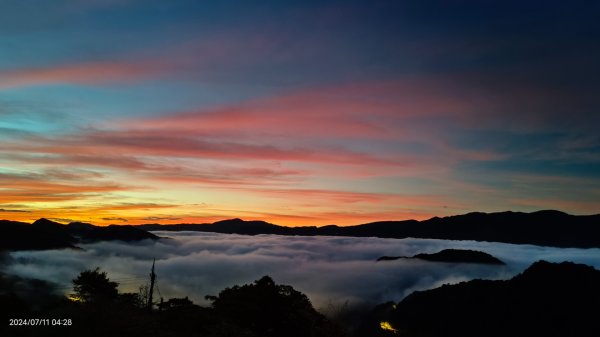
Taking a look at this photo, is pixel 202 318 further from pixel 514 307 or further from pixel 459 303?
pixel 514 307

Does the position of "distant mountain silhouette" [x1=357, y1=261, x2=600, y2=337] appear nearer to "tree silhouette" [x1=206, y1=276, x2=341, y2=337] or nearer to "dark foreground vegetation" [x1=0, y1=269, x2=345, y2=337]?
"tree silhouette" [x1=206, y1=276, x2=341, y2=337]

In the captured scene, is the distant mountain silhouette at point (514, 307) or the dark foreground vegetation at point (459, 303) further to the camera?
the distant mountain silhouette at point (514, 307)

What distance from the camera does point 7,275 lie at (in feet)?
575

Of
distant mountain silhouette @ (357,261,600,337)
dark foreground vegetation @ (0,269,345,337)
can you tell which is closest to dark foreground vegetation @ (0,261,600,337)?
distant mountain silhouette @ (357,261,600,337)

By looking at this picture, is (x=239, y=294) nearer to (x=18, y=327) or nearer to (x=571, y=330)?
(x=18, y=327)

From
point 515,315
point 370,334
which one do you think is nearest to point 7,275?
point 370,334

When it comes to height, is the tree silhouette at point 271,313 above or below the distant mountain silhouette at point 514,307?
above

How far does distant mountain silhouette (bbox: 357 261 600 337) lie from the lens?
16325 cm

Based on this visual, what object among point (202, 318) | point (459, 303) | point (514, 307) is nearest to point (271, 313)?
point (202, 318)

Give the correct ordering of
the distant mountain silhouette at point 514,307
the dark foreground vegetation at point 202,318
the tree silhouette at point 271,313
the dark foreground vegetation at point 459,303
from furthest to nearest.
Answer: the distant mountain silhouette at point 514,307, the dark foreground vegetation at point 459,303, the tree silhouette at point 271,313, the dark foreground vegetation at point 202,318

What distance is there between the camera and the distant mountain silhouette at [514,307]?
163 metres

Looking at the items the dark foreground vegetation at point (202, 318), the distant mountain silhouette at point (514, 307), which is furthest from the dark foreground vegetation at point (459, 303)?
the dark foreground vegetation at point (202, 318)

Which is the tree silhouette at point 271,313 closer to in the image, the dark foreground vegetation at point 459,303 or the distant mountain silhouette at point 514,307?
the dark foreground vegetation at point 459,303

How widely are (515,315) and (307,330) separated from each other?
172 meters
